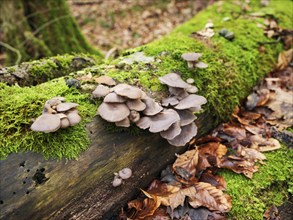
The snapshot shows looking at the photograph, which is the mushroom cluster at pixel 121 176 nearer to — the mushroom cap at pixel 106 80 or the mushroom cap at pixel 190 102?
the mushroom cap at pixel 190 102

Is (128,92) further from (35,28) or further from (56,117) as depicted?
(35,28)

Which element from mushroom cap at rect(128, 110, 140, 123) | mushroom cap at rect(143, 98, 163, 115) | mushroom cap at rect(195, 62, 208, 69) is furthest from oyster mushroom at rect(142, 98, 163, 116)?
mushroom cap at rect(195, 62, 208, 69)

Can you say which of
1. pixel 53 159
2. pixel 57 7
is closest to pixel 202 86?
pixel 53 159

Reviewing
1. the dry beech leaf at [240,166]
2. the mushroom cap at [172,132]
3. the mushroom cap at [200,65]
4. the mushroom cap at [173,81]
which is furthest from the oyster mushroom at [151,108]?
the dry beech leaf at [240,166]

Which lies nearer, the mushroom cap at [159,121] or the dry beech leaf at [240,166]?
the mushroom cap at [159,121]

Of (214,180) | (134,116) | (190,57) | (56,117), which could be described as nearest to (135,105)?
(134,116)

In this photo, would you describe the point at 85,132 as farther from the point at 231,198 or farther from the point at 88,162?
the point at 231,198
